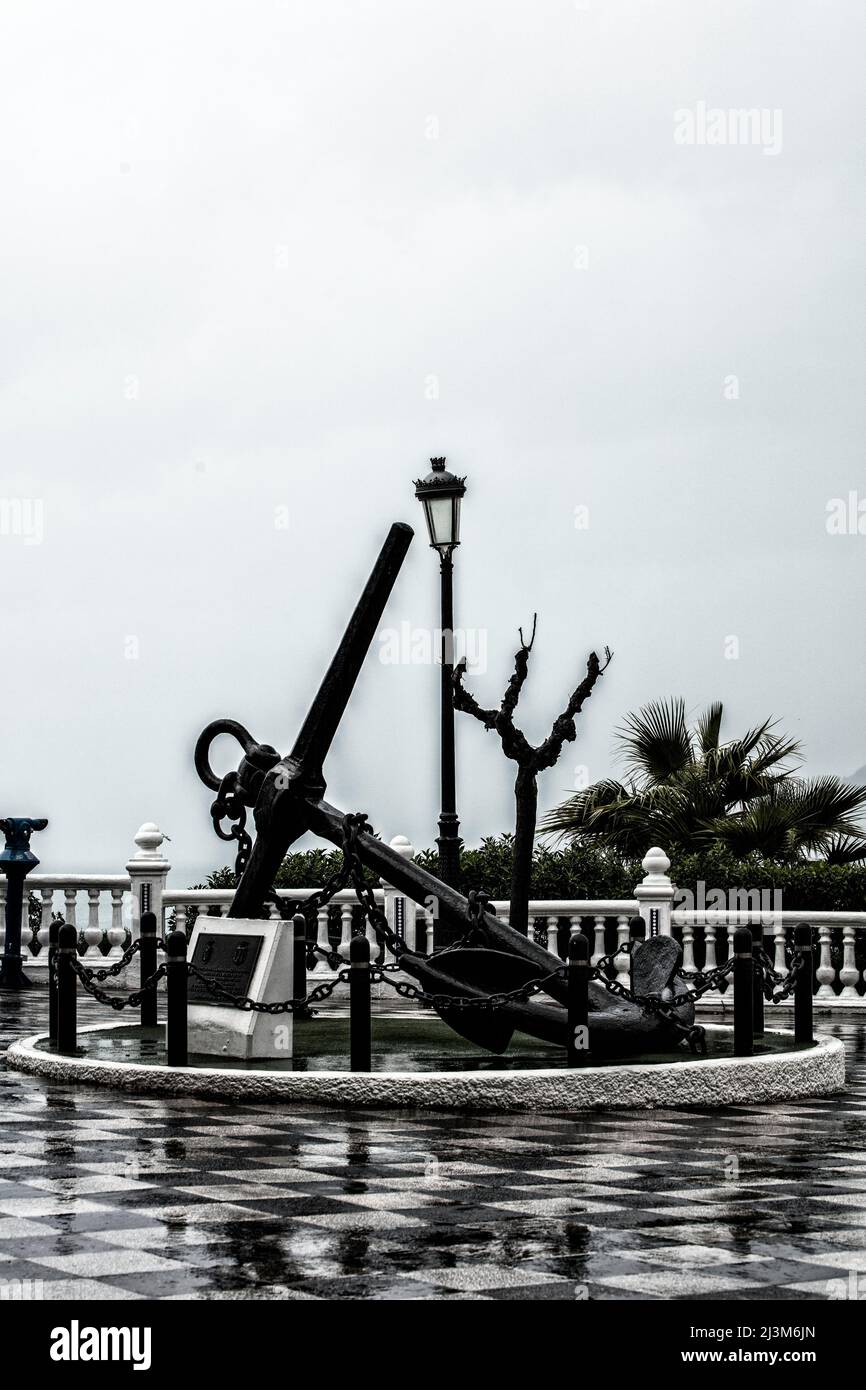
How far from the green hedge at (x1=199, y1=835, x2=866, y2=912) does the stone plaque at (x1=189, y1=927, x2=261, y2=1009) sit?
9499 mm

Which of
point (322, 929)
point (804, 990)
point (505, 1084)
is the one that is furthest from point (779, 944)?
point (505, 1084)

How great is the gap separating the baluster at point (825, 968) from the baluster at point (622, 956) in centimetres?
195

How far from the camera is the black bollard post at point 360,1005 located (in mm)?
11742

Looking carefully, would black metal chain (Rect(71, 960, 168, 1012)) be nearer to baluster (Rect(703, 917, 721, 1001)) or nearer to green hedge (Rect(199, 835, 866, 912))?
baluster (Rect(703, 917, 721, 1001))

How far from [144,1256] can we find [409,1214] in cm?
129

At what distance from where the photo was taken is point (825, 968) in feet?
64.6

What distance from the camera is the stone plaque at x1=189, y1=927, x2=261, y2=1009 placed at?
12695 millimetres

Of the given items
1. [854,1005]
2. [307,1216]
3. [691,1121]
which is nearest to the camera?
[307,1216]

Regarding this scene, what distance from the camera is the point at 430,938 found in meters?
21.1

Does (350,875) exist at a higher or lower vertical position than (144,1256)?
higher
